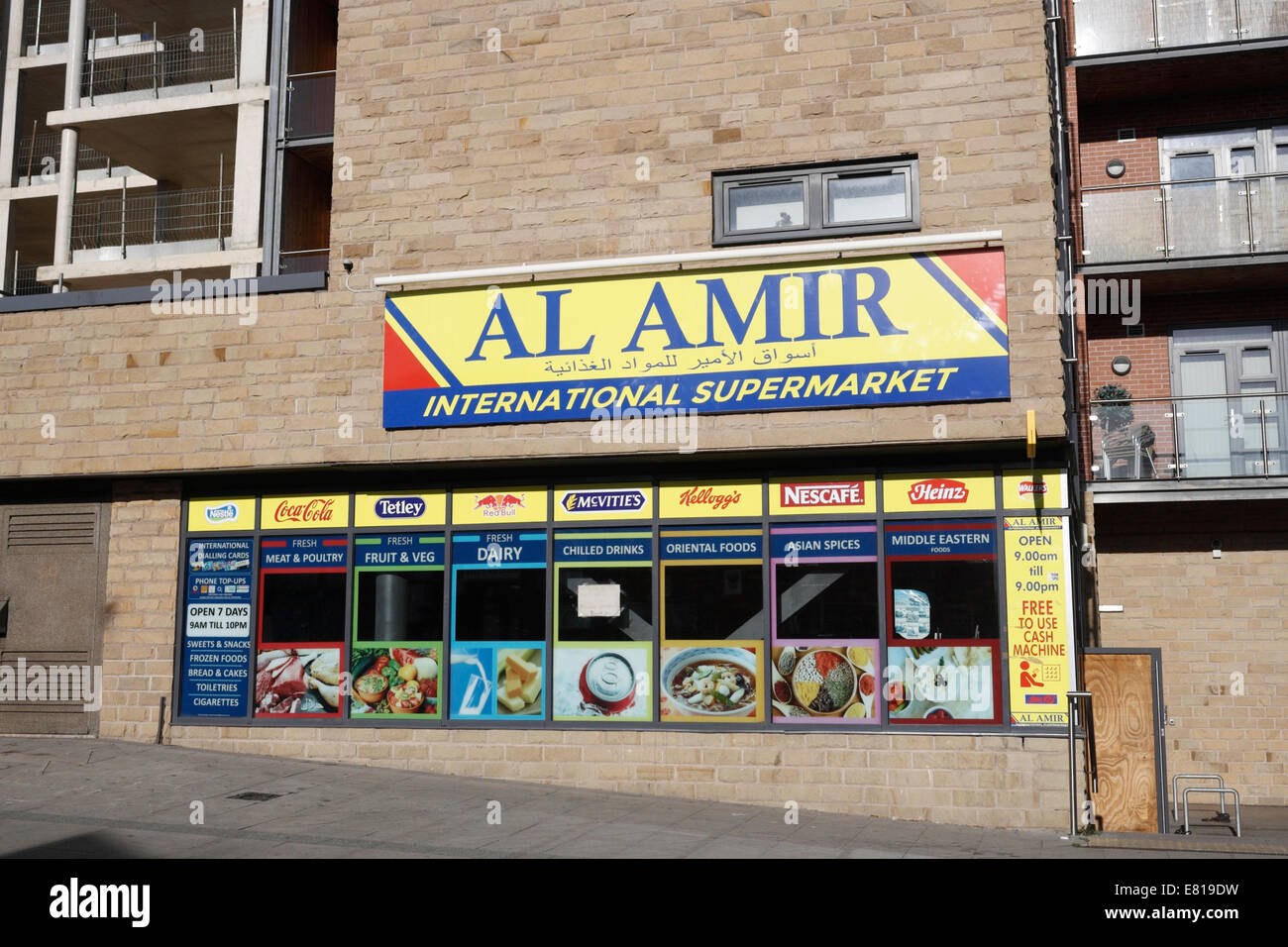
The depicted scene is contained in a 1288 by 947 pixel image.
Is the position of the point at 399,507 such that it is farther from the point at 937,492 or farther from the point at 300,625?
the point at 937,492

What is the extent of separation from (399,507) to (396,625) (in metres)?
1.25

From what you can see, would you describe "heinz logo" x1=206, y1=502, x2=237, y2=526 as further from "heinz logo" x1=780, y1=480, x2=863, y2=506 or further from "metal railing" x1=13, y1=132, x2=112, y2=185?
"metal railing" x1=13, y1=132, x2=112, y2=185

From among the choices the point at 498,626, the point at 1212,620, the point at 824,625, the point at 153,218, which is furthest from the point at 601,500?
the point at 153,218

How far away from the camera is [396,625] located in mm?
12602

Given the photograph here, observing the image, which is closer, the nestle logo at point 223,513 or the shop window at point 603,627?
the shop window at point 603,627

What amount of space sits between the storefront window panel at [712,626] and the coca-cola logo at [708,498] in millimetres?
249

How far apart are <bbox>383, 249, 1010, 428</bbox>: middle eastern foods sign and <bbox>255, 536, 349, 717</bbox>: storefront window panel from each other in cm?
187

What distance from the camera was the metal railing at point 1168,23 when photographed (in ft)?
55.4

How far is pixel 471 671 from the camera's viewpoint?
12.3m

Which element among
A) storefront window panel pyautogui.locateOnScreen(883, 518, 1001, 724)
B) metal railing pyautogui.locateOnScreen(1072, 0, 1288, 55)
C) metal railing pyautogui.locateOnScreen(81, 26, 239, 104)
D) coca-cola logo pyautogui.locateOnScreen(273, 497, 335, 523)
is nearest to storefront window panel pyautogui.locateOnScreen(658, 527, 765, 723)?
storefront window panel pyautogui.locateOnScreen(883, 518, 1001, 724)
